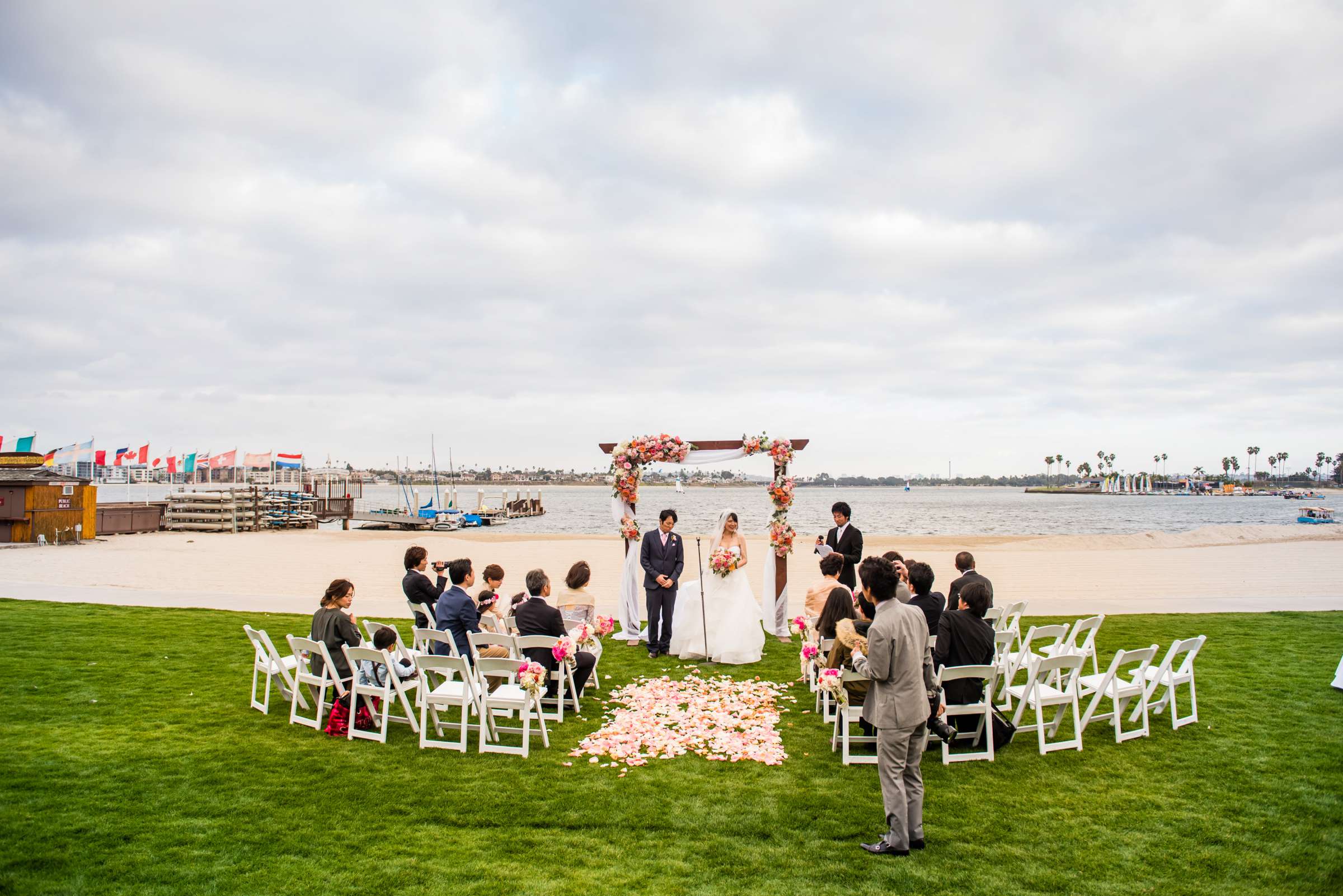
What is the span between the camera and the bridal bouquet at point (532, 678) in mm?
6348

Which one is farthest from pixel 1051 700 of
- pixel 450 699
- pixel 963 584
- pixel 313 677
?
pixel 313 677

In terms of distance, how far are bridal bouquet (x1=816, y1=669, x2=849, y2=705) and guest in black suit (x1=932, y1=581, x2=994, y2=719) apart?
0.91 m

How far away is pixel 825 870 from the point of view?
178 inches

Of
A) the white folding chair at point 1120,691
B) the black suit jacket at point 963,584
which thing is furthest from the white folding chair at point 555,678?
the white folding chair at point 1120,691

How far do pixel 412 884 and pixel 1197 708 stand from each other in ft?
24.3

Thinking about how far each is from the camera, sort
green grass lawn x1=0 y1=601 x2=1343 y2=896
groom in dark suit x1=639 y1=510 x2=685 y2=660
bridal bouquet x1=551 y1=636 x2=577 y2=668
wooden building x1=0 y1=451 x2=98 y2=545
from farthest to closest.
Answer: wooden building x1=0 y1=451 x2=98 y2=545
groom in dark suit x1=639 y1=510 x2=685 y2=660
bridal bouquet x1=551 y1=636 x2=577 y2=668
green grass lawn x1=0 y1=601 x2=1343 y2=896

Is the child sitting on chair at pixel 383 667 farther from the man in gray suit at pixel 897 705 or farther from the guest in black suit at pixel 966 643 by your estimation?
the guest in black suit at pixel 966 643

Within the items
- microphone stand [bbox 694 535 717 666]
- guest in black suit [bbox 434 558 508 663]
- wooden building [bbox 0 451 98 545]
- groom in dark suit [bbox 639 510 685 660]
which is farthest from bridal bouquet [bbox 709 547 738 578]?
wooden building [bbox 0 451 98 545]

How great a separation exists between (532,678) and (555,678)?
4.19ft

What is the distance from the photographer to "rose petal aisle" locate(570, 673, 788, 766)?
6.52 meters

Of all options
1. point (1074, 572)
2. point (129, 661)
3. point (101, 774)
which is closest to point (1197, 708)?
point (101, 774)

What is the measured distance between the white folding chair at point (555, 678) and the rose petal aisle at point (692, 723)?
46 centimetres

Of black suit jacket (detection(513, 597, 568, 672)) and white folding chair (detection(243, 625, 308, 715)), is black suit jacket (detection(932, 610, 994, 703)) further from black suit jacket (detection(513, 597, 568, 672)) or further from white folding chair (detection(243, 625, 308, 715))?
white folding chair (detection(243, 625, 308, 715))

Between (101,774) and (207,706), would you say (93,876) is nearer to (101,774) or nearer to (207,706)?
(101,774)
